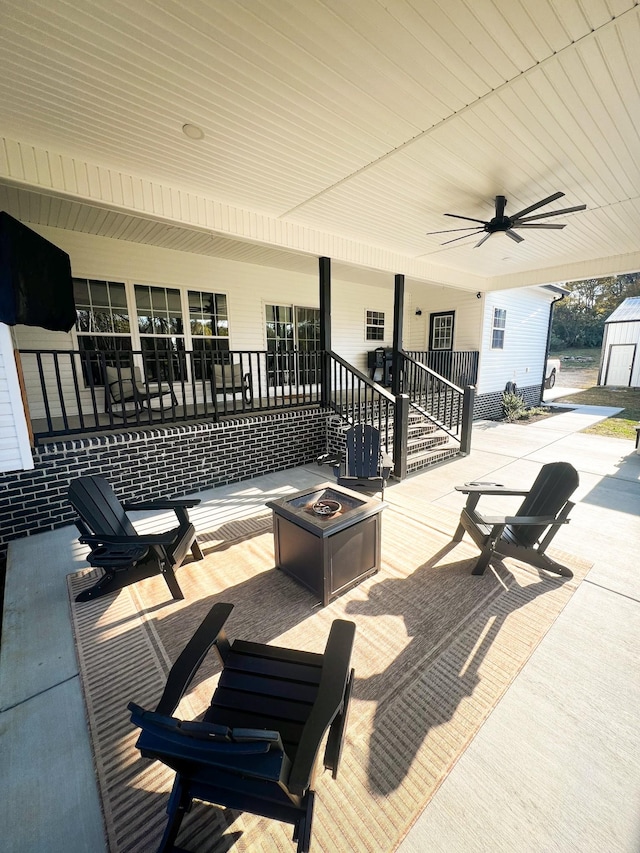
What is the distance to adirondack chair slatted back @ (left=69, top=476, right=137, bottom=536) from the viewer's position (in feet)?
8.64

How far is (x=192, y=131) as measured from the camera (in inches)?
124

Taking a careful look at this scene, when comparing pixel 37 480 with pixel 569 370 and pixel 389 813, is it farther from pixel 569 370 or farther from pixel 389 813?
pixel 569 370

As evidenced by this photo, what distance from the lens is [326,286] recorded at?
596 centimetres

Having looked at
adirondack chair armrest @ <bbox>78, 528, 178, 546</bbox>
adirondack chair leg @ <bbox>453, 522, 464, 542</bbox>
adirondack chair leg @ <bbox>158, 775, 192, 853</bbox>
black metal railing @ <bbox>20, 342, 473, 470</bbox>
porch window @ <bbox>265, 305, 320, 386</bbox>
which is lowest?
adirondack chair leg @ <bbox>453, 522, 464, 542</bbox>

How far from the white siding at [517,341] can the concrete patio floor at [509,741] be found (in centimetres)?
762

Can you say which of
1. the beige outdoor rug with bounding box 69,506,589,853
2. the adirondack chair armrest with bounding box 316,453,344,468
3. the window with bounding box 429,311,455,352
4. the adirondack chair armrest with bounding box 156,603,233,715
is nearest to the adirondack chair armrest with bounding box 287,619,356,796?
the beige outdoor rug with bounding box 69,506,589,853

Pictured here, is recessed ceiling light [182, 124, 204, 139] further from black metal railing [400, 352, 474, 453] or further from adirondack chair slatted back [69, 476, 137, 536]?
black metal railing [400, 352, 474, 453]

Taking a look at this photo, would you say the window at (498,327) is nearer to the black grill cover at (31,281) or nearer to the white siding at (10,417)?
the black grill cover at (31,281)

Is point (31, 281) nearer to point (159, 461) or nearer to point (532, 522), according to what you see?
point (159, 461)

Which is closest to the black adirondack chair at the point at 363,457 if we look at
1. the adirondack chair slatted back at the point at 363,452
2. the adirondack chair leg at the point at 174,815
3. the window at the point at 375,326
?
the adirondack chair slatted back at the point at 363,452

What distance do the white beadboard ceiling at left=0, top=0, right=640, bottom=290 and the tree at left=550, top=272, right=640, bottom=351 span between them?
103 feet

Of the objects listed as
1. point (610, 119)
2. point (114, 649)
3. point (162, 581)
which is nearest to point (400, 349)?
point (610, 119)

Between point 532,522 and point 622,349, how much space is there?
1860cm

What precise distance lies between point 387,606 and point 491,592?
83cm
